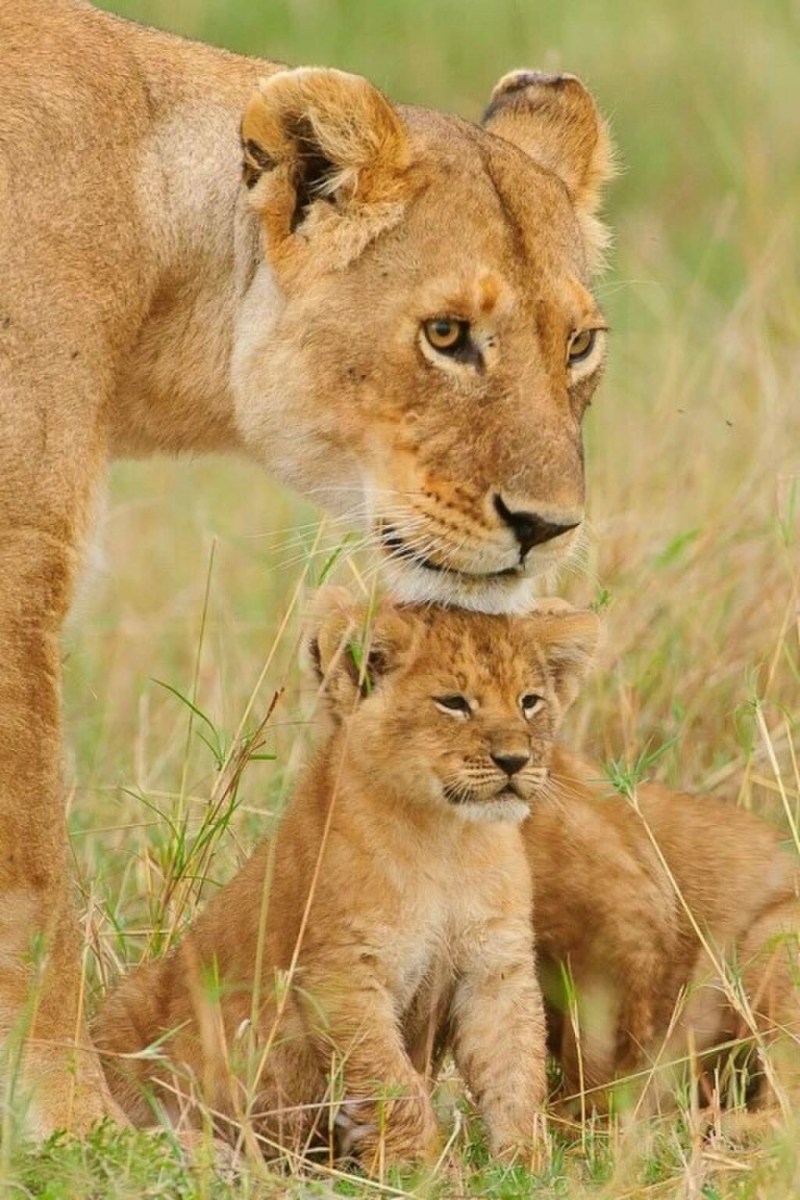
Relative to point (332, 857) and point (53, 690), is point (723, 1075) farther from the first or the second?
point (53, 690)

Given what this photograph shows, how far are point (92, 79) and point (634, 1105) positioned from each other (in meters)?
2.05

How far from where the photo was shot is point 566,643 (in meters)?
4.54

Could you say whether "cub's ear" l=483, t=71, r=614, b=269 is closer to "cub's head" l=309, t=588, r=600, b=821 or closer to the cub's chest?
"cub's head" l=309, t=588, r=600, b=821

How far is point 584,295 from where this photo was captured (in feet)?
14.8

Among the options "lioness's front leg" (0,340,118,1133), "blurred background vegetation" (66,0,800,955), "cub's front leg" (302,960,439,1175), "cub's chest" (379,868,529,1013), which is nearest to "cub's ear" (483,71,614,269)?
"blurred background vegetation" (66,0,800,955)

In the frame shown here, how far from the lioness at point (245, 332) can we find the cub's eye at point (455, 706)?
0.19 meters

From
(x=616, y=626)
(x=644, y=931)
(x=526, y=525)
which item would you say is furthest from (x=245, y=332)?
(x=616, y=626)

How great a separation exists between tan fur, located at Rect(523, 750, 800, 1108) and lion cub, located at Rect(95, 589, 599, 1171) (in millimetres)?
232

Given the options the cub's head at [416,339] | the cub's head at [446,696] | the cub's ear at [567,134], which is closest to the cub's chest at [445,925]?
the cub's head at [446,696]

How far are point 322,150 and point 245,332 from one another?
0.39 metres

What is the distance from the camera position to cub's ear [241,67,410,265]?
432 centimetres

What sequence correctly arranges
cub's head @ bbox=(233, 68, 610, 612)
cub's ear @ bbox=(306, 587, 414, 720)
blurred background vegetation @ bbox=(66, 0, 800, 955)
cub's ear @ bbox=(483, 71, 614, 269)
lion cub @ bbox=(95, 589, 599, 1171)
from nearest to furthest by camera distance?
lion cub @ bbox=(95, 589, 599, 1171)
cub's head @ bbox=(233, 68, 610, 612)
cub's ear @ bbox=(306, 587, 414, 720)
cub's ear @ bbox=(483, 71, 614, 269)
blurred background vegetation @ bbox=(66, 0, 800, 955)

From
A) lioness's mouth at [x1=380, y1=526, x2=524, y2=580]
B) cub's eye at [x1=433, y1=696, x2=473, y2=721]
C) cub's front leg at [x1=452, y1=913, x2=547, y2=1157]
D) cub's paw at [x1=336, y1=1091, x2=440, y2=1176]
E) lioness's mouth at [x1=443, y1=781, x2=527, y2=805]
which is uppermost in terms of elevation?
lioness's mouth at [x1=380, y1=526, x2=524, y2=580]

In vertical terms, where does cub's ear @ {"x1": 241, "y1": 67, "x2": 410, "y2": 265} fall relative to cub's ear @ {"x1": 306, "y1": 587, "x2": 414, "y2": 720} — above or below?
above
